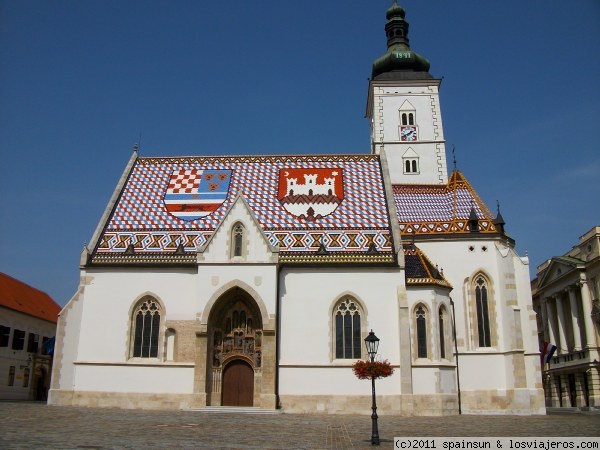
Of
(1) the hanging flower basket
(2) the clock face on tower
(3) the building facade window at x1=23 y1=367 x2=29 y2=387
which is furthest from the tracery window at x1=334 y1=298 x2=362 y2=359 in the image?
(3) the building facade window at x1=23 y1=367 x2=29 y2=387

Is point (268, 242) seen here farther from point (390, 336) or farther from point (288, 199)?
point (390, 336)

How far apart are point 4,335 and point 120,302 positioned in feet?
59.7

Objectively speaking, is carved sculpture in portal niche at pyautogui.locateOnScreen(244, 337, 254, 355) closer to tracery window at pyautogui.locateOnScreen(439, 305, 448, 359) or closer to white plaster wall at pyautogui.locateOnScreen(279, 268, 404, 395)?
white plaster wall at pyautogui.locateOnScreen(279, 268, 404, 395)

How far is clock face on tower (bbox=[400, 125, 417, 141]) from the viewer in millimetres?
45844

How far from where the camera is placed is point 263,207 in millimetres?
33281

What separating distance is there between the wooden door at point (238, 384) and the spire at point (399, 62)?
93.5 feet

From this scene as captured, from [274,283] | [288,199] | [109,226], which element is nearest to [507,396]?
[274,283]

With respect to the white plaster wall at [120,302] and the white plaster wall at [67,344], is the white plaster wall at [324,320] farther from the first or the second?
the white plaster wall at [67,344]

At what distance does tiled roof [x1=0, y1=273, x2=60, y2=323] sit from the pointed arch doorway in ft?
71.7

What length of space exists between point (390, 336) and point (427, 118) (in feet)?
77.0

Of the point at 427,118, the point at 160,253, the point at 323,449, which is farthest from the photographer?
the point at 427,118

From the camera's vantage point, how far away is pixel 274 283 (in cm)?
2856

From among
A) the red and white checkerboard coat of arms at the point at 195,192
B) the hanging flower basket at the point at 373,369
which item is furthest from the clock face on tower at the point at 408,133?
the hanging flower basket at the point at 373,369

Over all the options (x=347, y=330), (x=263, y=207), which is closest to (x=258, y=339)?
(x=347, y=330)
